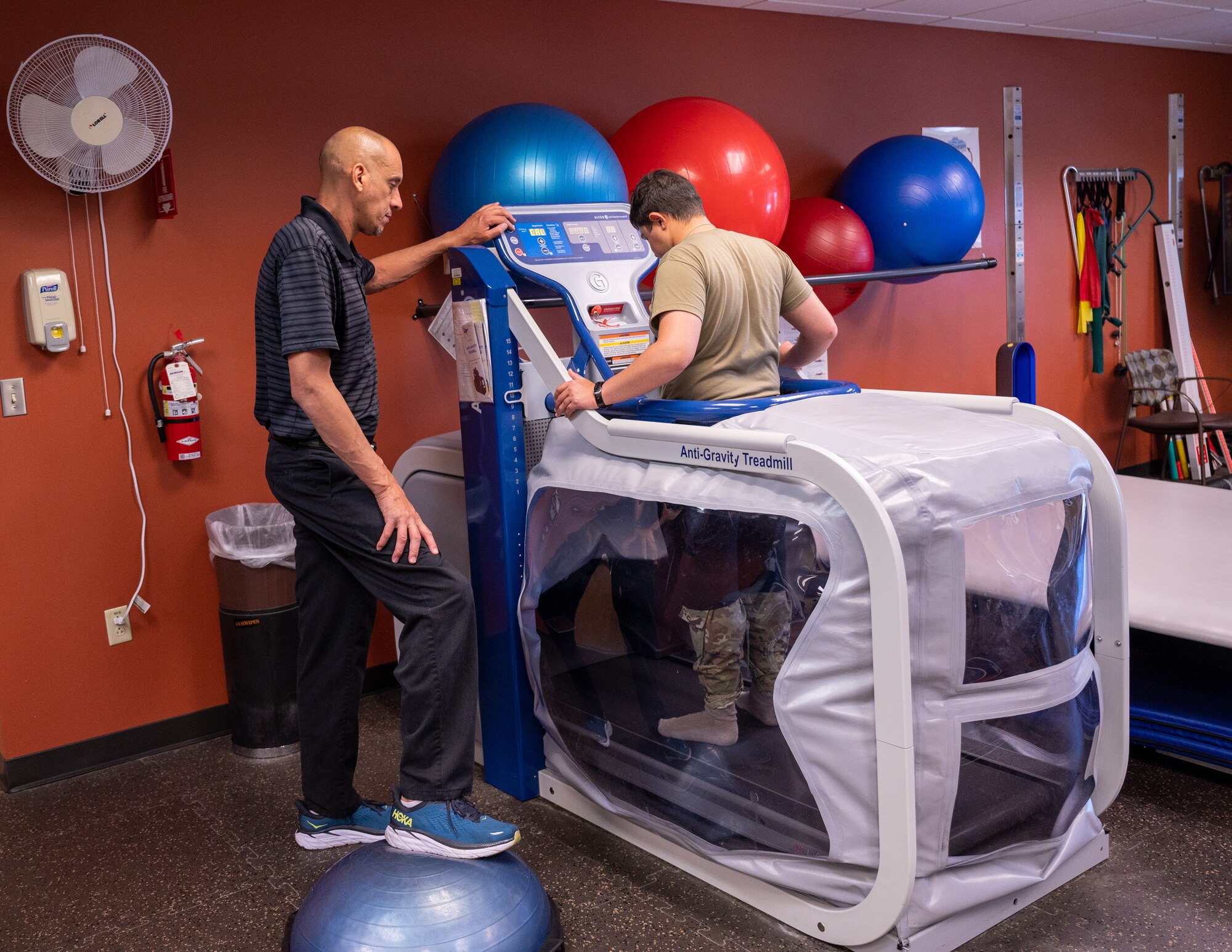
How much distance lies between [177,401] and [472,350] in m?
0.95

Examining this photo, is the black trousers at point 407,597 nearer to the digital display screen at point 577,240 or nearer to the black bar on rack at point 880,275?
the digital display screen at point 577,240

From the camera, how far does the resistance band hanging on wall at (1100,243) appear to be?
582 centimetres

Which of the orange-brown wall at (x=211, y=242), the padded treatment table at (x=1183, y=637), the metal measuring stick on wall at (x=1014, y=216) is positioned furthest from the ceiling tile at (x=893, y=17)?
the padded treatment table at (x=1183, y=637)

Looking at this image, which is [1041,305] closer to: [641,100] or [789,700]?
[641,100]

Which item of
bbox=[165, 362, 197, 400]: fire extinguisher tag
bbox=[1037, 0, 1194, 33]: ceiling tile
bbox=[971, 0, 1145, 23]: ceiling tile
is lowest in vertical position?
bbox=[165, 362, 197, 400]: fire extinguisher tag

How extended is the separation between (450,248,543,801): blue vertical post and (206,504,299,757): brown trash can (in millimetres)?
656

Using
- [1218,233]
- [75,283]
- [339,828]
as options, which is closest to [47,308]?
[75,283]

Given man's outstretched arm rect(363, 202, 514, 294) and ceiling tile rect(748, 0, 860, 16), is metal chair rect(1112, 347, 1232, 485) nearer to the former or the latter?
ceiling tile rect(748, 0, 860, 16)

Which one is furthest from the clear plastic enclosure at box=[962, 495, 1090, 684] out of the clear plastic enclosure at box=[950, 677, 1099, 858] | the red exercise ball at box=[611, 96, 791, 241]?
the red exercise ball at box=[611, 96, 791, 241]

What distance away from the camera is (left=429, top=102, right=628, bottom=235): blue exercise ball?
2975 mm

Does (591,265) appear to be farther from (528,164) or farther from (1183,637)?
(1183,637)

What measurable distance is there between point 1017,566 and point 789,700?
54cm

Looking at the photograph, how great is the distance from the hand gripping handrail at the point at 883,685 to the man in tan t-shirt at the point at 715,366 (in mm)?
269

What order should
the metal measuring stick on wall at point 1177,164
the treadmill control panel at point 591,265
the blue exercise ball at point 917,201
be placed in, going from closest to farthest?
the treadmill control panel at point 591,265, the blue exercise ball at point 917,201, the metal measuring stick on wall at point 1177,164
